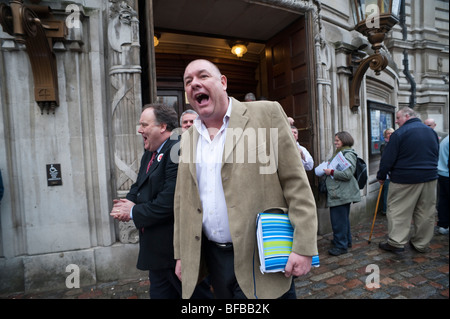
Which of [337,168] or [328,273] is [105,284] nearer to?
[328,273]

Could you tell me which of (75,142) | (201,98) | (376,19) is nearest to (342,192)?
(376,19)

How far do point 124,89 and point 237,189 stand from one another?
2.60 metres

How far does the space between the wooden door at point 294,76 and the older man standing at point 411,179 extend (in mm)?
1250

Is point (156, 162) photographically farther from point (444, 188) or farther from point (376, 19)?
point (444, 188)

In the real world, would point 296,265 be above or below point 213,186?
below

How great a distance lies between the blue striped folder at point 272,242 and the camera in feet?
4.60

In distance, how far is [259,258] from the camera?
150 centimetres

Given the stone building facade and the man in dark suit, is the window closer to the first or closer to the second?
the stone building facade

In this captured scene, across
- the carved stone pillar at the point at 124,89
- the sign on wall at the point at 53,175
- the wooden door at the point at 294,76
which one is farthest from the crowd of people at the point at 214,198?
the wooden door at the point at 294,76

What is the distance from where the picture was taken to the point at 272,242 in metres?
1.41

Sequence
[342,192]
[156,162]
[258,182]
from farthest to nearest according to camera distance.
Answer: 1. [342,192]
2. [156,162]
3. [258,182]

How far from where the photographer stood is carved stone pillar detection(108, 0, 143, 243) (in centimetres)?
341

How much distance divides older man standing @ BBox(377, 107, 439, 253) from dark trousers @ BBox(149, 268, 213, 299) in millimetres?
3147
